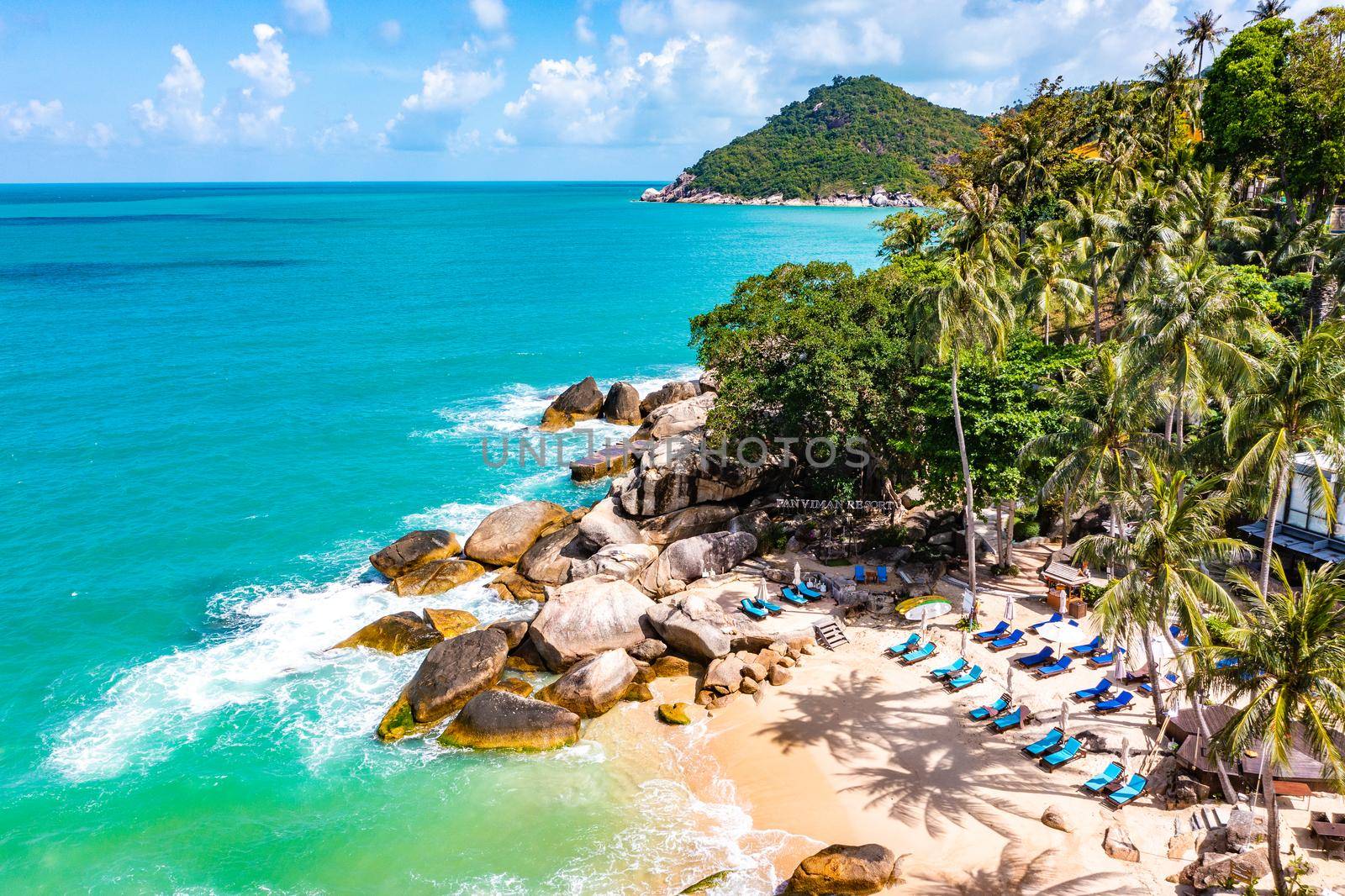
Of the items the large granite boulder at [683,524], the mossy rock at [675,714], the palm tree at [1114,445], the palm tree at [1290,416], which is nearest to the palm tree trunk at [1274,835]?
the palm tree at [1290,416]

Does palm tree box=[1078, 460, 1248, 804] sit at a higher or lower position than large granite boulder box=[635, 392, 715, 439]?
higher

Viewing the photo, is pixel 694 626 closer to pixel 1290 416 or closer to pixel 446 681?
pixel 446 681

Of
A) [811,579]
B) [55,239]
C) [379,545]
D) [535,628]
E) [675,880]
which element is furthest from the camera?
[55,239]

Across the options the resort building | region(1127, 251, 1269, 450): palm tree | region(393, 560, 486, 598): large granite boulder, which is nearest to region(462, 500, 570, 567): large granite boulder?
region(393, 560, 486, 598): large granite boulder

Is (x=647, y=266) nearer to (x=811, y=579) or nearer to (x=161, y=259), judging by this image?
(x=161, y=259)

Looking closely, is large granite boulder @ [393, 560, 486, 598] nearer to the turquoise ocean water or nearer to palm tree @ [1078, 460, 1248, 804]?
the turquoise ocean water

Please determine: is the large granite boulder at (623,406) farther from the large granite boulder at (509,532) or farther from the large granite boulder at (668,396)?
the large granite boulder at (509,532)

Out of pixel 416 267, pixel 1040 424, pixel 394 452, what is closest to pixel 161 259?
pixel 416 267
